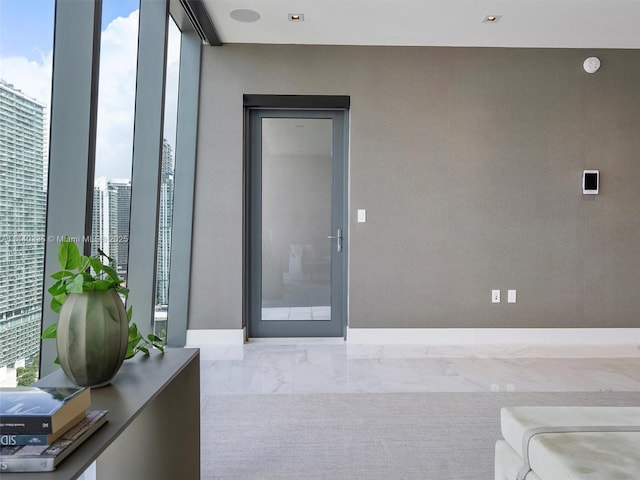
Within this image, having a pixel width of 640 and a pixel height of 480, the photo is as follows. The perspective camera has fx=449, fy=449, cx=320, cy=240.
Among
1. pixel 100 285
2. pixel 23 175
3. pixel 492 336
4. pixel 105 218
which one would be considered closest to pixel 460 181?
pixel 492 336

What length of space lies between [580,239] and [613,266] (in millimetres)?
404

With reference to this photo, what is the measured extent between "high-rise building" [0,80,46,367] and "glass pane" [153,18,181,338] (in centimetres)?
177

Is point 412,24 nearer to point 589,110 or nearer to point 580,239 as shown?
point 589,110

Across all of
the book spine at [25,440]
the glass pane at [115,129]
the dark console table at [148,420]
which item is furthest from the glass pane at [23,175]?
the book spine at [25,440]

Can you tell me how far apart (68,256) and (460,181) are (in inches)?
141

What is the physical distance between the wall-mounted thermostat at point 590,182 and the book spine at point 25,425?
455cm

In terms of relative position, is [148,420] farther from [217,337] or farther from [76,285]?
[217,337]

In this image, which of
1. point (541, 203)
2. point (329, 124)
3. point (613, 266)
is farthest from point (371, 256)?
point (613, 266)

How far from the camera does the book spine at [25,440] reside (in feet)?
2.89

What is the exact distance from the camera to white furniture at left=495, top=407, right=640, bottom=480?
1144 mm

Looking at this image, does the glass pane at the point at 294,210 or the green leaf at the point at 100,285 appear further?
the glass pane at the point at 294,210

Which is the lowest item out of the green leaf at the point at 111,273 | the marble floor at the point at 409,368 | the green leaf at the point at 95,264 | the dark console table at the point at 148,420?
the marble floor at the point at 409,368

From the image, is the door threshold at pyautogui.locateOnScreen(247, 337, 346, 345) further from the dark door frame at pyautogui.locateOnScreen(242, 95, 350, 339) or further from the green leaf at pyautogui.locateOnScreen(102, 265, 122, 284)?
the green leaf at pyautogui.locateOnScreen(102, 265, 122, 284)

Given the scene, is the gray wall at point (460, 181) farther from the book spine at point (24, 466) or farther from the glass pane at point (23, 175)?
the book spine at point (24, 466)
